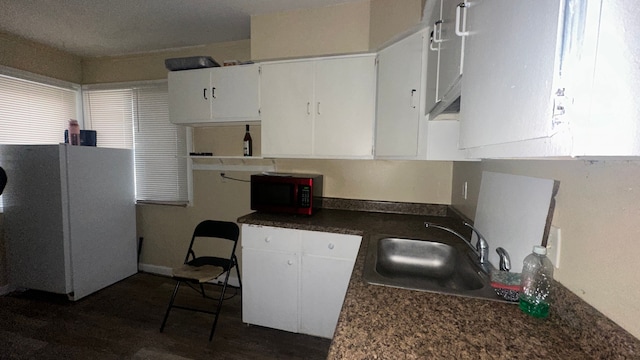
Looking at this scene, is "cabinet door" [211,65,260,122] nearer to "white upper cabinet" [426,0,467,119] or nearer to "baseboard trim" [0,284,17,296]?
"white upper cabinet" [426,0,467,119]

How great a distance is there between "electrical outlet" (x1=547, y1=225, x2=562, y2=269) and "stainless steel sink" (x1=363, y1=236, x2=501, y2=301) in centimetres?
30

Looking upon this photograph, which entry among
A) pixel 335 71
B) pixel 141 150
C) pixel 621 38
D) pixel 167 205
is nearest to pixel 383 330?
pixel 621 38

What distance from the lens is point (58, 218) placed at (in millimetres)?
2318

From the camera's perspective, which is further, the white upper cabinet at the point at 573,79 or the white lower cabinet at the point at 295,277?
the white lower cabinet at the point at 295,277

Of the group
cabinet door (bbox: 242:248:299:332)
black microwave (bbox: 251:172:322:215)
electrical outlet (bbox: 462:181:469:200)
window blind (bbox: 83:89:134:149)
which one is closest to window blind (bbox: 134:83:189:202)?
window blind (bbox: 83:89:134:149)

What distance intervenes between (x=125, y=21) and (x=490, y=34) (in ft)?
9.30

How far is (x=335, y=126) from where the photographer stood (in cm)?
207

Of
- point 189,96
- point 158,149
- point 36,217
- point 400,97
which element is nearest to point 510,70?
point 400,97

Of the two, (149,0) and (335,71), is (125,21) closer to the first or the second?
(149,0)

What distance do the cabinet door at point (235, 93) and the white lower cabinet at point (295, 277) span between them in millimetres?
993

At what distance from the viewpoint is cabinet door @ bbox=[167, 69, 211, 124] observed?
7.65 feet

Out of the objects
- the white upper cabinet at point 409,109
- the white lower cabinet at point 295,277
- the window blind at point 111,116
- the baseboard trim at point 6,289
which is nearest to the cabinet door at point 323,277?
the white lower cabinet at point 295,277

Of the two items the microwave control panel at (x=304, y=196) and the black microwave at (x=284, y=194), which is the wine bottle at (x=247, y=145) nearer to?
the black microwave at (x=284, y=194)

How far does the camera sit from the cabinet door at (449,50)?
85 cm
